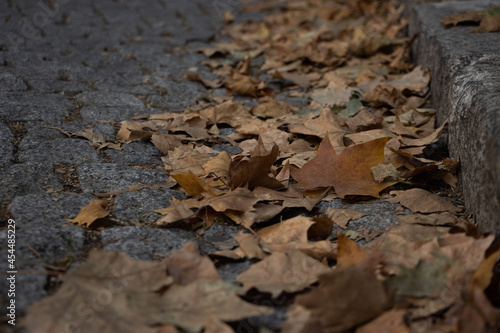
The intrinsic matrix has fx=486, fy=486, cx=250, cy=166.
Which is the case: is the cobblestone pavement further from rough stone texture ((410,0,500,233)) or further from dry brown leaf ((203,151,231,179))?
rough stone texture ((410,0,500,233))

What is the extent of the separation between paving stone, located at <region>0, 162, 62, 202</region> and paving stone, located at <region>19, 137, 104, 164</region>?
0.24 ft

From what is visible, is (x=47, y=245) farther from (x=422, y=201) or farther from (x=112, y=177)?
(x=422, y=201)

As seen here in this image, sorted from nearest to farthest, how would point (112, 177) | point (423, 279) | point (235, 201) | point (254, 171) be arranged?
point (423, 279), point (235, 201), point (254, 171), point (112, 177)

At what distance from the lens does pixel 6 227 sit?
1.37 m

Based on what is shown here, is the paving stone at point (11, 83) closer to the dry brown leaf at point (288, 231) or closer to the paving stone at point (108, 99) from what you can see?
the paving stone at point (108, 99)

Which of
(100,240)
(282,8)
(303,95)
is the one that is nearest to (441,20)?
(303,95)

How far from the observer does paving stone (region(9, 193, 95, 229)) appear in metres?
1.41

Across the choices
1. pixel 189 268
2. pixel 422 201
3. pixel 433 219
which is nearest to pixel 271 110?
pixel 422 201

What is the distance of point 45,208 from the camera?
149 cm

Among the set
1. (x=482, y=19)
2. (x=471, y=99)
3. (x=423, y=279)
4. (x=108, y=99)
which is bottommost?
(x=108, y=99)

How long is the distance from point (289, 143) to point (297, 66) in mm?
1380

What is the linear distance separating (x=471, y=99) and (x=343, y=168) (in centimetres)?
47

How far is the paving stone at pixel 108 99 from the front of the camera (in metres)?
2.57

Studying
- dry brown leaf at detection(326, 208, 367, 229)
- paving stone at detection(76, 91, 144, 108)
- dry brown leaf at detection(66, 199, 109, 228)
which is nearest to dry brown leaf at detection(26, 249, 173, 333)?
dry brown leaf at detection(66, 199, 109, 228)
